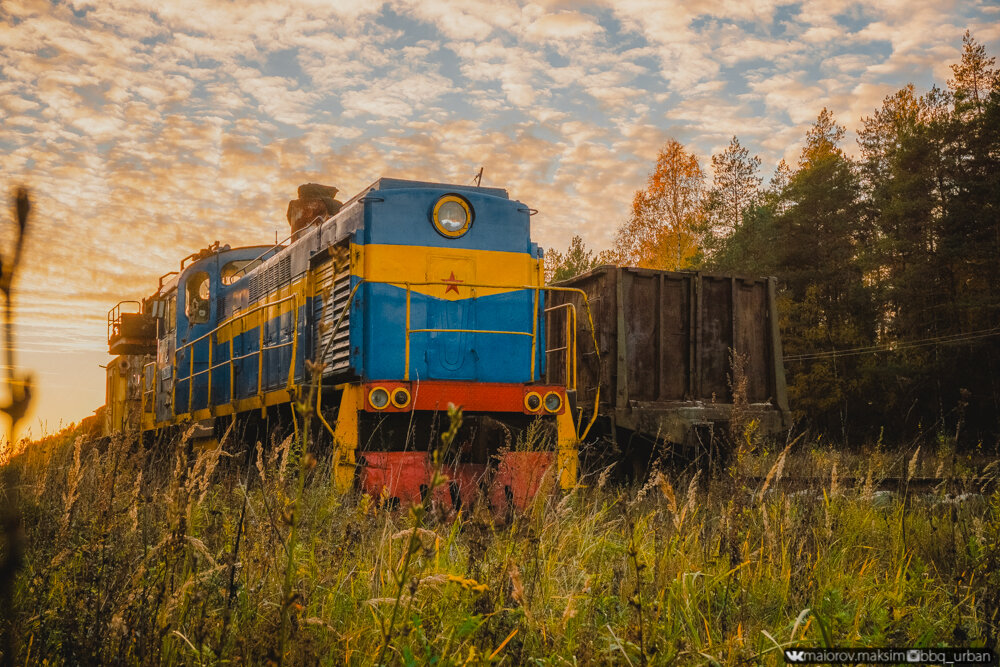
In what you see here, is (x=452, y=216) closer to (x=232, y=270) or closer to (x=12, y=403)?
(x=232, y=270)

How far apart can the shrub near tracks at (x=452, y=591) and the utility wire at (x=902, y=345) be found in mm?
19746

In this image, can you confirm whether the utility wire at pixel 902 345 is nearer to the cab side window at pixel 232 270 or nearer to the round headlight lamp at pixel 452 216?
the round headlight lamp at pixel 452 216

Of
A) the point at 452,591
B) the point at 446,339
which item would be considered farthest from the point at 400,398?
the point at 452,591

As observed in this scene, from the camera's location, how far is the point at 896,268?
2555 centimetres

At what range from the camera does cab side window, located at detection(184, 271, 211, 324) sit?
9938 millimetres

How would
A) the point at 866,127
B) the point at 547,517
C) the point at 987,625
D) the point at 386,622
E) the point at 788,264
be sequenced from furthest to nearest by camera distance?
the point at 866,127 < the point at 788,264 < the point at 547,517 < the point at 987,625 < the point at 386,622

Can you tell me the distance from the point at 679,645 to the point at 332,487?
301cm

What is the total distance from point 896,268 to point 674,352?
19.5 m

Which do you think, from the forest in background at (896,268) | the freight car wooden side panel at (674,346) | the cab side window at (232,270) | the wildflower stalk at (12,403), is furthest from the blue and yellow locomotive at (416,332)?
the forest in background at (896,268)

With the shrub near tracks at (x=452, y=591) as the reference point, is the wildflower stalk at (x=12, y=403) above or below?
above

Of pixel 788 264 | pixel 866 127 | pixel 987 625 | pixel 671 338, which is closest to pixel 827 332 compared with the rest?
pixel 788 264

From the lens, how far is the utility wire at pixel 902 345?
21.1 metres

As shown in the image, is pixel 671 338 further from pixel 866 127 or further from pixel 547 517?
pixel 866 127

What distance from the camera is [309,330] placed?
717 cm
